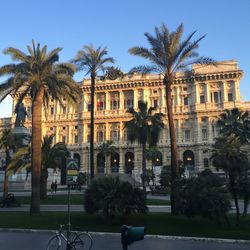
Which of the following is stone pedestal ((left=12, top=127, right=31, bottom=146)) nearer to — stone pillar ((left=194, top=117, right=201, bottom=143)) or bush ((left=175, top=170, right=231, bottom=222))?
bush ((left=175, top=170, right=231, bottom=222))

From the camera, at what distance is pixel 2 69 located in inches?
948

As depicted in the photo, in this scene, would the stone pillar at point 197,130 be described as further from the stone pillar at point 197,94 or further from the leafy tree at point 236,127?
the leafy tree at point 236,127

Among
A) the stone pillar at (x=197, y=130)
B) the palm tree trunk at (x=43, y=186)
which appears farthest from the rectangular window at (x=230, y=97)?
the palm tree trunk at (x=43, y=186)

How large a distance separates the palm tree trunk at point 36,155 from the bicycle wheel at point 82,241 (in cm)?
1185

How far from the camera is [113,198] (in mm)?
16094

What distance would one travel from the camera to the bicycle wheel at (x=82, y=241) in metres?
10.2

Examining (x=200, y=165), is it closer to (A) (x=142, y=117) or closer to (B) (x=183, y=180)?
(A) (x=142, y=117)

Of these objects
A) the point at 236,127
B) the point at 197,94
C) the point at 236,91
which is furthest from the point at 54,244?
the point at 197,94

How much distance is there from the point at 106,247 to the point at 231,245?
425cm

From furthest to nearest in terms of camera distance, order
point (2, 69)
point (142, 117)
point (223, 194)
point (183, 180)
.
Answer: point (142, 117), point (2, 69), point (183, 180), point (223, 194)

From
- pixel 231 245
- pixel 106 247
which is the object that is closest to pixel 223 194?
pixel 231 245

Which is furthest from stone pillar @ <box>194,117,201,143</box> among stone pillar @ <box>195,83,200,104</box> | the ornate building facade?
stone pillar @ <box>195,83,200,104</box>

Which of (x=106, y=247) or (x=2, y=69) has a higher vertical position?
(x=2, y=69)

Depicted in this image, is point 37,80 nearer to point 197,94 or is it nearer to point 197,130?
point 197,130
